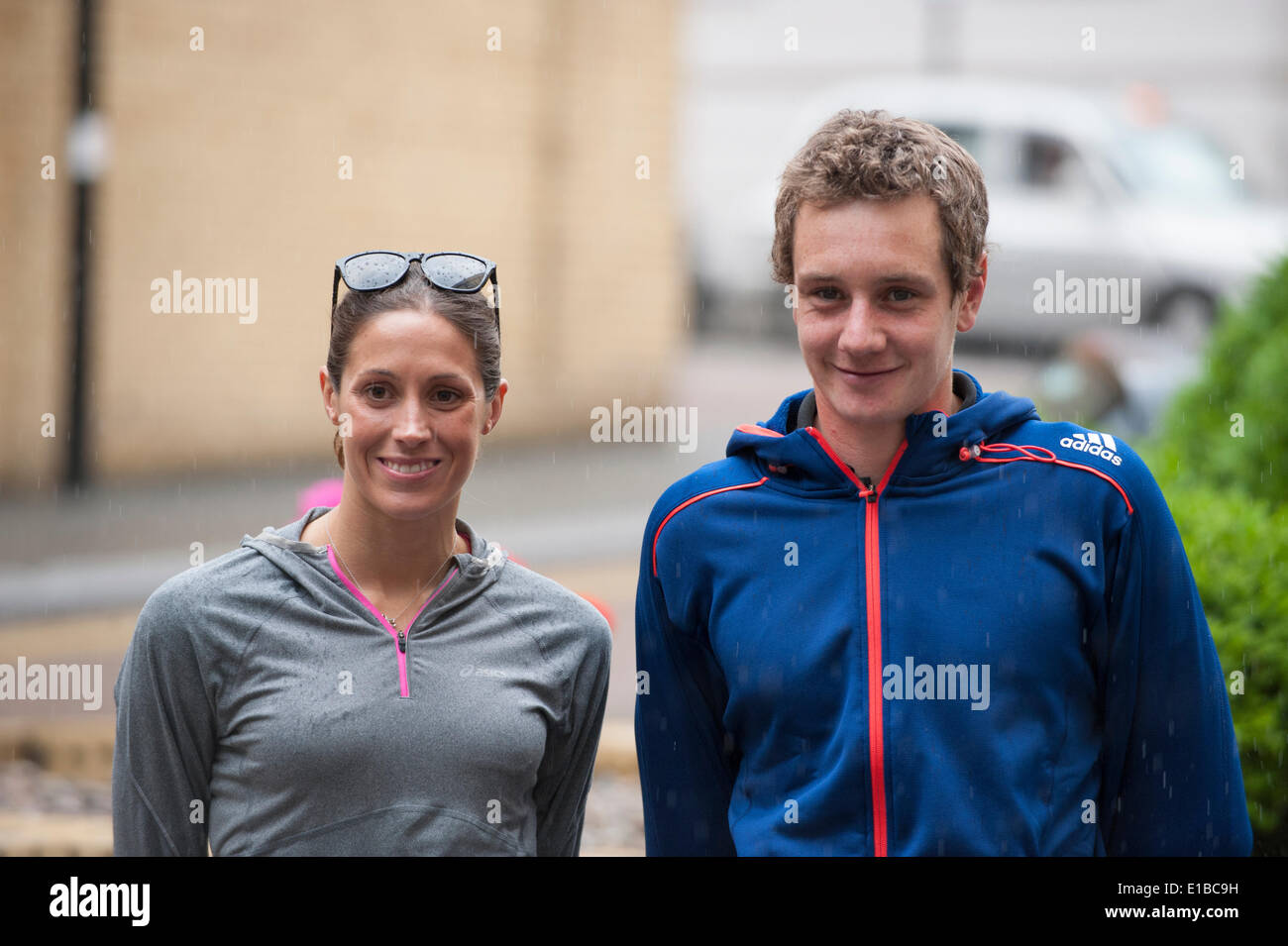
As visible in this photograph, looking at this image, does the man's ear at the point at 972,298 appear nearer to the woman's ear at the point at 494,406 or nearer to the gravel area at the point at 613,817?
the woman's ear at the point at 494,406

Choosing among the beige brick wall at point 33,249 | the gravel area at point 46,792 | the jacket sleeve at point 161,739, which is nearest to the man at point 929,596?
the jacket sleeve at point 161,739

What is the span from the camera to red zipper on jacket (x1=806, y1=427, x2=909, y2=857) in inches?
102

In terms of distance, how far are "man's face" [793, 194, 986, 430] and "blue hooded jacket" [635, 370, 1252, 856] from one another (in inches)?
4.3

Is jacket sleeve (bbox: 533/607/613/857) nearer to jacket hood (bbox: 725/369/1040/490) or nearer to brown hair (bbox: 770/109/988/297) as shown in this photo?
jacket hood (bbox: 725/369/1040/490)

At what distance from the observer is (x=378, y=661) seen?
112 inches

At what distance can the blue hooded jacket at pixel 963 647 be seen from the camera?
2578mm

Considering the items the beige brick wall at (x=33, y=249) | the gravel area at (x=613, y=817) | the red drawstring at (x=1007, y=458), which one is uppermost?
the beige brick wall at (x=33, y=249)

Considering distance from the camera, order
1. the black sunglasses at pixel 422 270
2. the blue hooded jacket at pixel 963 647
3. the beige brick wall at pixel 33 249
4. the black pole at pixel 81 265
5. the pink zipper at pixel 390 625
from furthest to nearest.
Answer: the beige brick wall at pixel 33 249, the black pole at pixel 81 265, the black sunglasses at pixel 422 270, the pink zipper at pixel 390 625, the blue hooded jacket at pixel 963 647

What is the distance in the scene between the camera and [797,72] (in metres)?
29.5

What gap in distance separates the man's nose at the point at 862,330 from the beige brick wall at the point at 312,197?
11.0 metres

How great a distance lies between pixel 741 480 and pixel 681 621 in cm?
28

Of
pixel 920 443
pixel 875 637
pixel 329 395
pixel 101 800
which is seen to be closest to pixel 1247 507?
pixel 920 443

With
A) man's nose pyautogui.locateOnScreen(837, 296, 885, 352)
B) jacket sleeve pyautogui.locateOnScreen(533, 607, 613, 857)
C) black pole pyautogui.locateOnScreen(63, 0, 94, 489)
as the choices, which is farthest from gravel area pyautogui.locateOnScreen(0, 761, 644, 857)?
black pole pyautogui.locateOnScreen(63, 0, 94, 489)
